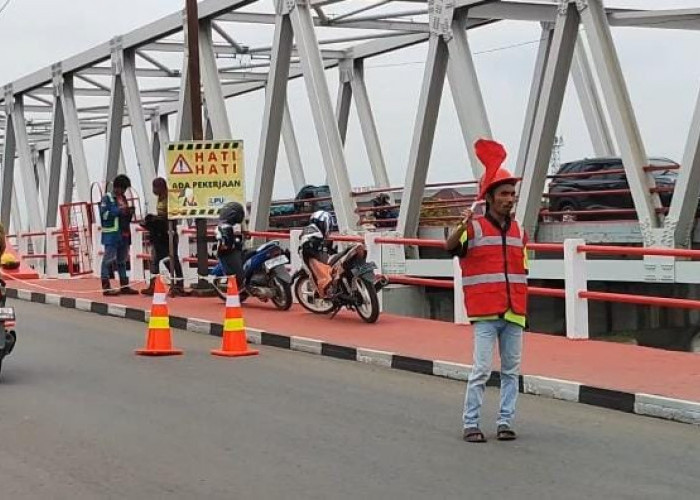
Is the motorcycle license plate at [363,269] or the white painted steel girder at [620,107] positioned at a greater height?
the white painted steel girder at [620,107]

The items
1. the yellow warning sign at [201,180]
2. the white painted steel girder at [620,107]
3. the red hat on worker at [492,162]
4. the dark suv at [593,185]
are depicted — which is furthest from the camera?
the dark suv at [593,185]

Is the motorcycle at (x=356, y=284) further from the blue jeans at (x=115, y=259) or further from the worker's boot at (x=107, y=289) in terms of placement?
the worker's boot at (x=107, y=289)

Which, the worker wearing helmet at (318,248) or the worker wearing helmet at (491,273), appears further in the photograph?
the worker wearing helmet at (318,248)

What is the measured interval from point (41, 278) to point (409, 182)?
8.92 metres

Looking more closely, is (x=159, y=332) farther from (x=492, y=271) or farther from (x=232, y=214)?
(x=492, y=271)

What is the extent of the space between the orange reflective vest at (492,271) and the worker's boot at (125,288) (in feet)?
37.4

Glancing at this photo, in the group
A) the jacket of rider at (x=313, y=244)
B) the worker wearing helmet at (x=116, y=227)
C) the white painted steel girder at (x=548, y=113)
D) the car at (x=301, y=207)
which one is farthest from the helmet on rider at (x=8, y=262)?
the car at (x=301, y=207)

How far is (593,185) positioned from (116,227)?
1059 cm

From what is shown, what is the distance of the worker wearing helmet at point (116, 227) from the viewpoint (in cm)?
1641

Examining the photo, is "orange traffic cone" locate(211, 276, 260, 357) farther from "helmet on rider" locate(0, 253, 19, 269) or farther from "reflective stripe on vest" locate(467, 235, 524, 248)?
"reflective stripe on vest" locate(467, 235, 524, 248)

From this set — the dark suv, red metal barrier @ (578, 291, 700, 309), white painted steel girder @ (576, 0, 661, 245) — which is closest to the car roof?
the dark suv

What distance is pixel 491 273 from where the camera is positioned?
6.86 meters

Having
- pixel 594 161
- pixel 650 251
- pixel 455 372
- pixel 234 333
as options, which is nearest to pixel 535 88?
pixel 594 161

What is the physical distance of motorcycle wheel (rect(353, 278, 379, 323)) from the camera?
1250cm
